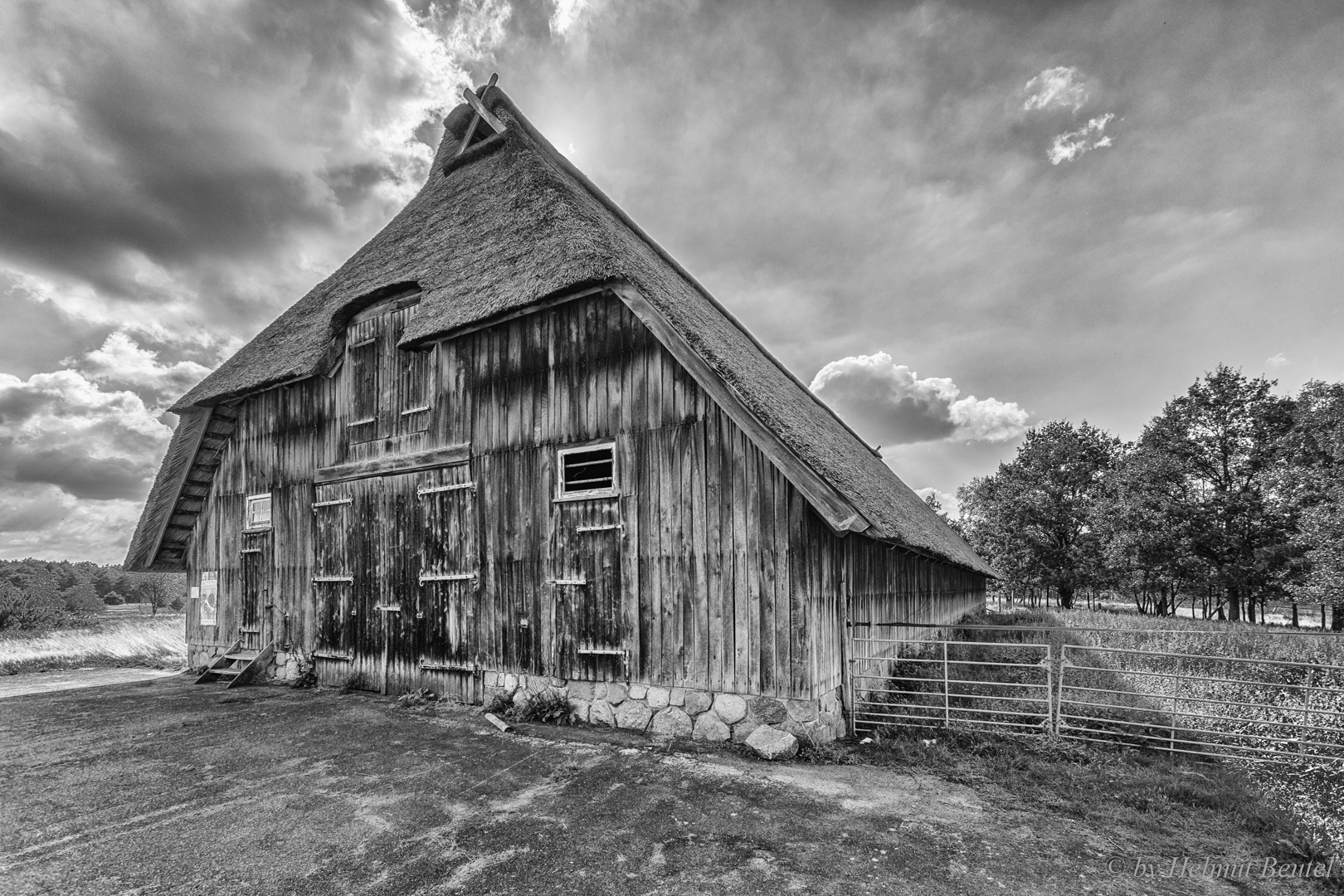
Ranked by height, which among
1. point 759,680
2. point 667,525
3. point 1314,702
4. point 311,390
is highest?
point 311,390

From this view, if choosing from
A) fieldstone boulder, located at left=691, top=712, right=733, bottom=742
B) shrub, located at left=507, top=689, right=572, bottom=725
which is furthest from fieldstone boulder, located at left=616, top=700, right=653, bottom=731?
shrub, located at left=507, top=689, right=572, bottom=725

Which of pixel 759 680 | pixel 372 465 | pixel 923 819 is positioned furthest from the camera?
pixel 372 465

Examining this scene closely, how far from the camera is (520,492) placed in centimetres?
875

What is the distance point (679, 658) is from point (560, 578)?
202 centimetres

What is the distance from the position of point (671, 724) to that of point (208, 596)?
1154cm

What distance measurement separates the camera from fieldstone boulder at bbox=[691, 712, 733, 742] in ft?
22.8

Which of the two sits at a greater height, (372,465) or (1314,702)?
(372,465)

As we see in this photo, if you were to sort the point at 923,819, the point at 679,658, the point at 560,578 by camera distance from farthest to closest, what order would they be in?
1. the point at 560,578
2. the point at 679,658
3. the point at 923,819

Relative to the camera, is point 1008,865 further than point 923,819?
No

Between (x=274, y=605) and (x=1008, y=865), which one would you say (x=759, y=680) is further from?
(x=274, y=605)

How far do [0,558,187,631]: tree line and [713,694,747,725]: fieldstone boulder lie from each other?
16864 millimetres

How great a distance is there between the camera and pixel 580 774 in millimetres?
6059

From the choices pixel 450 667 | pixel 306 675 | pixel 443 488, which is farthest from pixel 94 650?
pixel 443 488

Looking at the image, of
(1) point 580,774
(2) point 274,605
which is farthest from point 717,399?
(2) point 274,605
